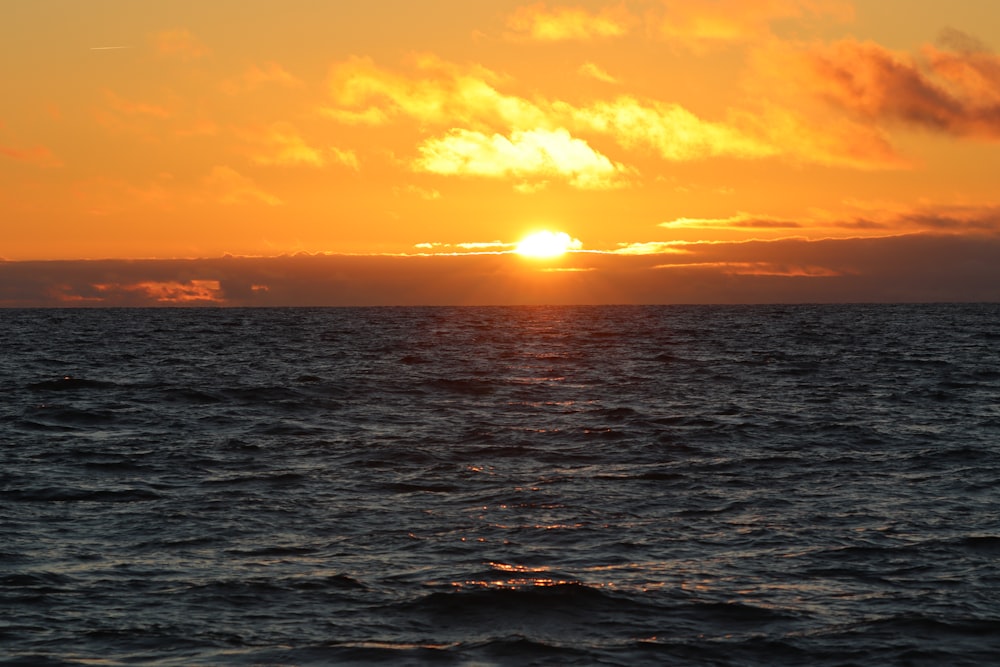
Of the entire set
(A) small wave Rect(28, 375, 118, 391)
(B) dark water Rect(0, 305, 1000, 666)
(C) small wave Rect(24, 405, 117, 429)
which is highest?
(B) dark water Rect(0, 305, 1000, 666)

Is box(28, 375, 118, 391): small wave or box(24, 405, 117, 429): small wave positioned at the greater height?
box(24, 405, 117, 429): small wave

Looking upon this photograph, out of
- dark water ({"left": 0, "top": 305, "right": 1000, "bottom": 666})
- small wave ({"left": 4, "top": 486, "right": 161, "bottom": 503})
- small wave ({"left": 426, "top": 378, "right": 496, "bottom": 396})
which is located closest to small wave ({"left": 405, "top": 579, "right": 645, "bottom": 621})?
dark water ({"left": 0, "top": 305, "right": 1000, "bottom": 666})

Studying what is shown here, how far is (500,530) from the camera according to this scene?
58.9 ft

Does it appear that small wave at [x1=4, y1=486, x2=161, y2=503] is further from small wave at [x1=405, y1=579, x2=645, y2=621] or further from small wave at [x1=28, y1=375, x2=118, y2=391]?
small wave at [x1=28, y1=375, x2=118, y2=391]

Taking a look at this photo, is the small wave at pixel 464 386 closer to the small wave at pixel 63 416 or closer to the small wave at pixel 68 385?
the small wave at pixel 63 416

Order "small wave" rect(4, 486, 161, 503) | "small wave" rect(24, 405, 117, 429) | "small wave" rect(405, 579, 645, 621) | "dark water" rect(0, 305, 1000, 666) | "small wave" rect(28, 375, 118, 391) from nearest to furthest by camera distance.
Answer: "dark water" rect(0, 305, 1000, 666) → "small wave" rect(405, 579, 645, 621) → "small wave" rect(4, 486, 161, 503) → "small wave" rect(24, 405, 117, 429) → "small wave" rect(28, 375, 118, 391)

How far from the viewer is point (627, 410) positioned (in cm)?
3553

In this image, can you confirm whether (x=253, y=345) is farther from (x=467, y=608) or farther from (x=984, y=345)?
(x=467, y=608)

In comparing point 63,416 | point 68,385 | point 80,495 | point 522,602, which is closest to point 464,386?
point 63,416

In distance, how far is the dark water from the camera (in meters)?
12.7

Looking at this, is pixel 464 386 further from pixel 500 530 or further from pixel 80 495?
pixel 500 530

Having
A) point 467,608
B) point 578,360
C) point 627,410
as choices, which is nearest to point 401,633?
point 467,608

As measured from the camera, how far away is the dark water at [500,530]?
41.6 ft

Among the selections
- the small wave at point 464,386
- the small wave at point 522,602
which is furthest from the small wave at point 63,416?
the small wave at point 522,602
